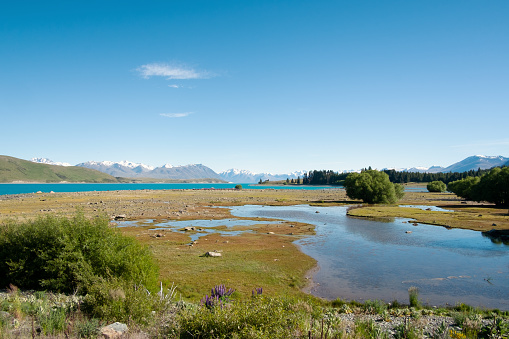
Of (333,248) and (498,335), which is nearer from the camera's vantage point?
(498,335)

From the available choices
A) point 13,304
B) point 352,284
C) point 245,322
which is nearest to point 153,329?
point 245,322

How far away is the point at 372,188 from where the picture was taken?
9244 centimetres

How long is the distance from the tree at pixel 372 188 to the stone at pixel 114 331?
91227 millimetres

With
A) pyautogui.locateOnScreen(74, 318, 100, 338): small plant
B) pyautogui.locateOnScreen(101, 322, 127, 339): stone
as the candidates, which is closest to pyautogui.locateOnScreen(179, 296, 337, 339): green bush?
pyautogui.locateOnScreen(101, 322, 127, 339): stone

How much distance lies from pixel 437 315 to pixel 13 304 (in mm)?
20143

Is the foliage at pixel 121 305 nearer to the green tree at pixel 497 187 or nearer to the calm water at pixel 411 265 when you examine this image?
the calm water at pixel 411 265

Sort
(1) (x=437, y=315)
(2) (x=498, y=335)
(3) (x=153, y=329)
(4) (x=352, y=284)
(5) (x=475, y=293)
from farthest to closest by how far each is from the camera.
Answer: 1. (4) (x=352, y=284)
2. (5) (x=475, y=293)
3. (1) (x=437, y=315)
4. (2) (x=498, y=335)
5. (3) (x=153, y=329)

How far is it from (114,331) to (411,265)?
2670cm

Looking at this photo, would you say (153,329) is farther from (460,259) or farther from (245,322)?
(460,259)

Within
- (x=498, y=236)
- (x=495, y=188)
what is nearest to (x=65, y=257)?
(x=498, y=236)

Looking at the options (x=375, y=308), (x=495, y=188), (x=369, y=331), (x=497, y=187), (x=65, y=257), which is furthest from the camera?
(x=495, y=188)

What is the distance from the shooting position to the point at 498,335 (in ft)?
37.6

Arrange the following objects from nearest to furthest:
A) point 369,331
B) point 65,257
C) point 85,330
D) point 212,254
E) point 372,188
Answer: point 85,330 → point 369,331 → point 65,257 → point 212,254 → point 372,188

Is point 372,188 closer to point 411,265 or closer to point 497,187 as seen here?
point 497,187
